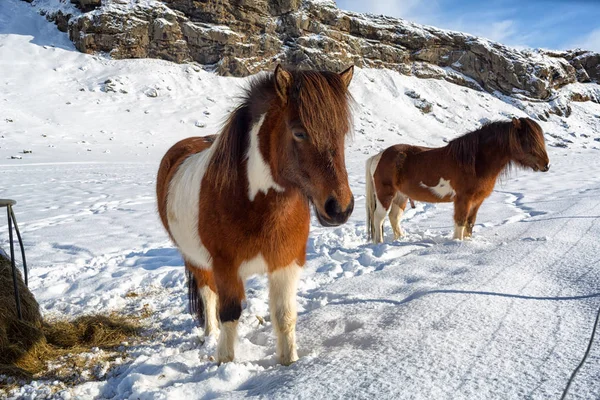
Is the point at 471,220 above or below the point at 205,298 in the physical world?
above

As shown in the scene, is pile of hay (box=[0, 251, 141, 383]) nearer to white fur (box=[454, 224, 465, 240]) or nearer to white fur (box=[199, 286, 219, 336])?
white fur (box=[199, 286, 219, 336])

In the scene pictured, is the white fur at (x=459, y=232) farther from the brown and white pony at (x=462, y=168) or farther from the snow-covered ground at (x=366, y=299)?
the snow-covered ground at (x=366, y=299)

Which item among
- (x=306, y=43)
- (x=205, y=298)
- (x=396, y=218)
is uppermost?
(x=306, y=43)

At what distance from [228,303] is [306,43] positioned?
42.3 metres

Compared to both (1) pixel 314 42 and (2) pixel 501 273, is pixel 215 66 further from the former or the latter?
(2) pixel 501 273

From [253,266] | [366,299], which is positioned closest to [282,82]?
[253,266]

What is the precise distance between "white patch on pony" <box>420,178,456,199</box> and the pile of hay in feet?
14.6

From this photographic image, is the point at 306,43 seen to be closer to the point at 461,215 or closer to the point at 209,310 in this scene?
the point at 461,215

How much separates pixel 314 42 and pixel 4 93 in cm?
2882

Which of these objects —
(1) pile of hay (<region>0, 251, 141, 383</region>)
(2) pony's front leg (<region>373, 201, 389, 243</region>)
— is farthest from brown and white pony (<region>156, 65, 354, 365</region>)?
(2) pony's front leg (<region>373, 201, 389, 243</region>)

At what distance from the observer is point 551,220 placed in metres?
4.73

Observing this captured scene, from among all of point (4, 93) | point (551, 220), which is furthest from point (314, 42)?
point (551, 220)

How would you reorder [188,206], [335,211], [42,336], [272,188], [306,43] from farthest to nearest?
1. [306,43]
2. [42,336]
3. [188,206]
4. [272,188]
5. [335,211]

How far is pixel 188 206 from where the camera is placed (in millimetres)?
2447
